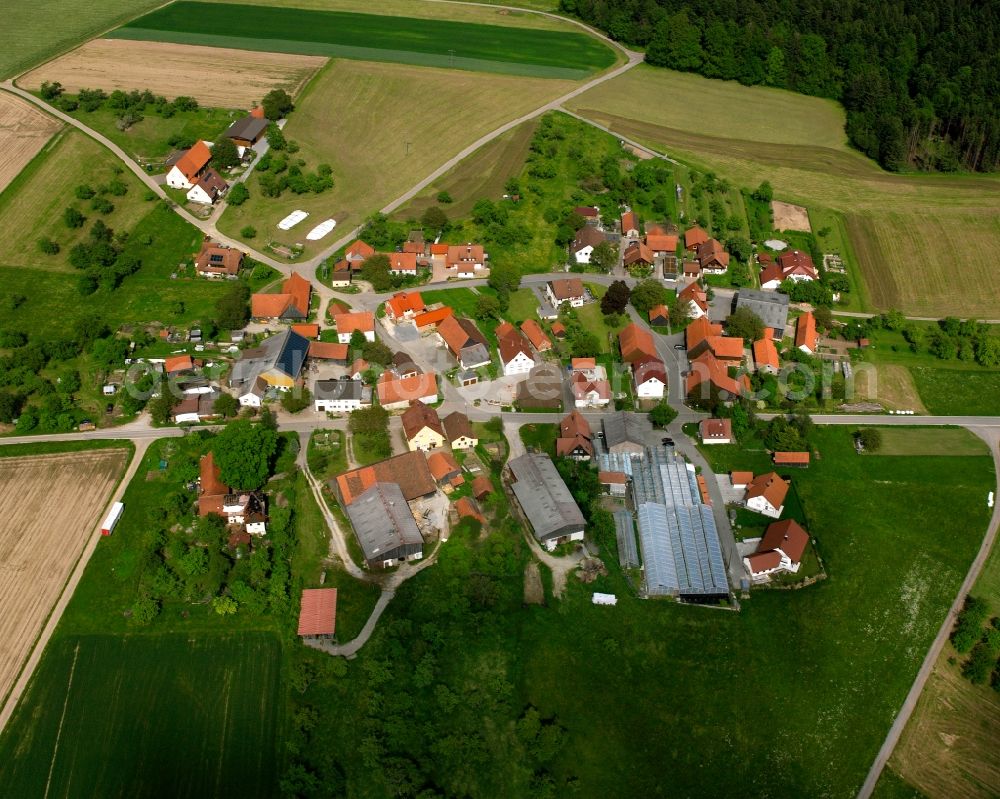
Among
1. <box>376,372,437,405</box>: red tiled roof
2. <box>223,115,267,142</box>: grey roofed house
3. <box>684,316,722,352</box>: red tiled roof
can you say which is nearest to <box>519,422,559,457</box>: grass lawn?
<box>376,372,437,405</box>: red tiled roof

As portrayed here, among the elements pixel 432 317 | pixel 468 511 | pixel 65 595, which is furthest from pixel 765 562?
pixel 65 595

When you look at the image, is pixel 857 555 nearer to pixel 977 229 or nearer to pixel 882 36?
pixel 977 229

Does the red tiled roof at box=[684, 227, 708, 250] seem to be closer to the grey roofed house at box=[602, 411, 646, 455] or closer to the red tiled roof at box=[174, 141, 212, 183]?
the grey roofed house at box=[602, 411, 646, 455]

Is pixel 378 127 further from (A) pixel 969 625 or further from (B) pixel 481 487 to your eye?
(A) pixel 969 625

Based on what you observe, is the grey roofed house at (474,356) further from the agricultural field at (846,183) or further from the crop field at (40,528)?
the agricultural field at (846,183)

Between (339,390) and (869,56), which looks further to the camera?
(869,56)

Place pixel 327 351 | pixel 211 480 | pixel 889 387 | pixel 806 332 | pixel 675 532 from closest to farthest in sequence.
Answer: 1. pixel 675 532
2. pixel 211 480
3. pixel 327 351
4. pixel 889 387
5. pixel 806 332

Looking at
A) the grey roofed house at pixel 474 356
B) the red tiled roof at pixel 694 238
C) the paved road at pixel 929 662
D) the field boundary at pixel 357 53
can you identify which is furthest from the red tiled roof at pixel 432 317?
the field boundary at pixel 357 53
